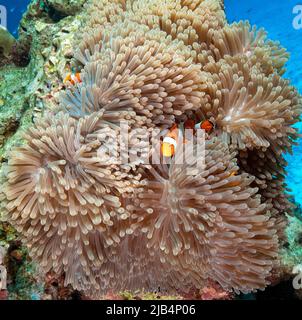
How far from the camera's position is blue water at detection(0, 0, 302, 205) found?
14391 millimetres

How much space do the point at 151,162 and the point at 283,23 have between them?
51.1ft

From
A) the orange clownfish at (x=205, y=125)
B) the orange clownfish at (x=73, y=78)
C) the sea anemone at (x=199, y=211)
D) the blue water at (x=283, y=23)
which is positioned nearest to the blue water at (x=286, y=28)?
the blue water at (x=283, y=23)

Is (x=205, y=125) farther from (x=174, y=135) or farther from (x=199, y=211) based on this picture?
(x=199, y=211)

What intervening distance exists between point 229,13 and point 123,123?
16792 mm

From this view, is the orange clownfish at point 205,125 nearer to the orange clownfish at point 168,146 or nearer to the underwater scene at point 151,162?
the underwater scene at point 151,162

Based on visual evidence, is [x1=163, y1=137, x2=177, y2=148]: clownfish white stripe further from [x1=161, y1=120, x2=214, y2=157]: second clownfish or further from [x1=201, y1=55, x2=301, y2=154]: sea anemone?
[x1=201, y1=55, x2=301, y2=154]: sea anemone

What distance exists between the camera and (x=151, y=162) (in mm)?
1796

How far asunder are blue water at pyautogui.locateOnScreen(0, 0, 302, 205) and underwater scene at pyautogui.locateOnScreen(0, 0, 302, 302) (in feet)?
43.5

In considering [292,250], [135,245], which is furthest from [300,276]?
[135,245]

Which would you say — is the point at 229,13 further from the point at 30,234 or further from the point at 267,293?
the point at 30,234

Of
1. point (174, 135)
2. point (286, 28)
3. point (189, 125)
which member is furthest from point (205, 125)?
point (286, 28)

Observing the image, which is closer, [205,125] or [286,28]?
[205,125]

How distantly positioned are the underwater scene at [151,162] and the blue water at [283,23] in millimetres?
13273

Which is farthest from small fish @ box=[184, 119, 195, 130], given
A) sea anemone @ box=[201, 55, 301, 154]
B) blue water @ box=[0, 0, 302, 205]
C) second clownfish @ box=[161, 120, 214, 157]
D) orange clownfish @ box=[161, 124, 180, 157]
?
blue water @ box=[0, 0, 302, 205]
